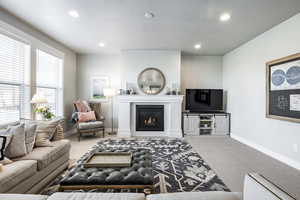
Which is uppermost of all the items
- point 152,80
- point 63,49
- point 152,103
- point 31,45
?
point 63,49

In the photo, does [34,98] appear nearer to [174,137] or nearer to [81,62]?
[81,62]

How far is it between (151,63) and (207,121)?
8.58ft

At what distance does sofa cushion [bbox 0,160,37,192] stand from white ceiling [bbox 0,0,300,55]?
7.82ft

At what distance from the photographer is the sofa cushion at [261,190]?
0.83 m

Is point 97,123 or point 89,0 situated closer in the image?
point 89,0

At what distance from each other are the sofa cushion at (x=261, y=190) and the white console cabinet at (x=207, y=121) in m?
4.24

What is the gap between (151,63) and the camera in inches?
206

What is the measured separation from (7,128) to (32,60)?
2.08 metres

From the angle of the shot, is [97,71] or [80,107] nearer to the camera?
[80,107]

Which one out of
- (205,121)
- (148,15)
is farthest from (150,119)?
(148,15)

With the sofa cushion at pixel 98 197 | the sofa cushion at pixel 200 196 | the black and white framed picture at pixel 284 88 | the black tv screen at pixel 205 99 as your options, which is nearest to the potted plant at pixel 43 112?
the sofa cushion at pixel 98 197

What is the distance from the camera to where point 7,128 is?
6.64 feet

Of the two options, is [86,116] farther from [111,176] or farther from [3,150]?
[111,176]

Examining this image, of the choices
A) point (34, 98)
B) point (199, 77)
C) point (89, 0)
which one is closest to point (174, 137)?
→ point (199, 77)
